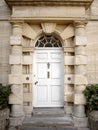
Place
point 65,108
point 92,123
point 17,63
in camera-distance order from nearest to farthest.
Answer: point 92,123 → point 17,63 → point 65,108

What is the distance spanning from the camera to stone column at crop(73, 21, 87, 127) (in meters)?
6.72

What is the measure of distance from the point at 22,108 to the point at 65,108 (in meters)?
1.61

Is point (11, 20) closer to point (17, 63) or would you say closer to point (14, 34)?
point (14, 34)

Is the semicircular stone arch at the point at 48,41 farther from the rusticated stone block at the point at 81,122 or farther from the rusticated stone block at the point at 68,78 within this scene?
the rusticated stone block at the point at 81,122

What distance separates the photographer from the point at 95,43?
7.32 metres

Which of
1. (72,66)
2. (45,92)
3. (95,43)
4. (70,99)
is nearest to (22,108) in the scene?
(45,92)

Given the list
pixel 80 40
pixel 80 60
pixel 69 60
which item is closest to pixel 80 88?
pixel 80 60

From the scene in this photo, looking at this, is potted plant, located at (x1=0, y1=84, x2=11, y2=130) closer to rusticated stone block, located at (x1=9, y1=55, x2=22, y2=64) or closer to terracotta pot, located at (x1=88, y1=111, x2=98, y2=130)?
rusticated stone block, located at (x1=9, y1=55, x2=22, y2=64)

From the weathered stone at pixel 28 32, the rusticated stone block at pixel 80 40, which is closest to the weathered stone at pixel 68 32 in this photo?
the rusticated stone block at pixel 80 40

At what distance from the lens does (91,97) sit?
640 centimetres

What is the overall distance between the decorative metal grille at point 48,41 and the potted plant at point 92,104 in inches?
87.4

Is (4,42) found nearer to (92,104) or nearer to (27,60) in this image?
(27,60)

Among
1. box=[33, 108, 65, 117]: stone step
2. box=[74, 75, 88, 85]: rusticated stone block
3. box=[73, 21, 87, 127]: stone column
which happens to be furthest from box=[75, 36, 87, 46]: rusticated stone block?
box=[33, 108, 65, 117]: stone step

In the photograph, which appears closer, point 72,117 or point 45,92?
point 72,117
